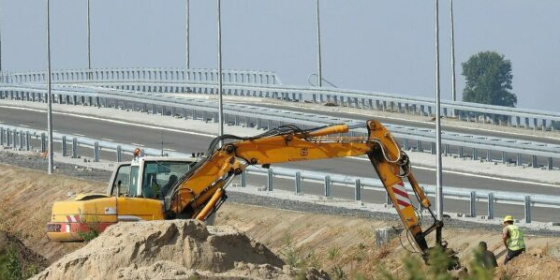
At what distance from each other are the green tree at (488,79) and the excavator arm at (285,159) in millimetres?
117739

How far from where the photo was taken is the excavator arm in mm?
26234

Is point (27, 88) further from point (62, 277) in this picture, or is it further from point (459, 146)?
point (62, 277)

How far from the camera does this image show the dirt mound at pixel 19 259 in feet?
86.6

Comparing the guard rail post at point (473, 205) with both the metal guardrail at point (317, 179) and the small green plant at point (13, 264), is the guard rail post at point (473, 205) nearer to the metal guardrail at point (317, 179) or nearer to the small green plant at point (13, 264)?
the metal guardrail at point (317, 179)

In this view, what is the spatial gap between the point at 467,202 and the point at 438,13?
221 inches

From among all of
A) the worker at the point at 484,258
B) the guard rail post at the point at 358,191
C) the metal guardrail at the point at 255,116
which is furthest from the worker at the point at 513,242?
the metal guardrail at the point at 255,116

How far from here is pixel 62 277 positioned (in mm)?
20422

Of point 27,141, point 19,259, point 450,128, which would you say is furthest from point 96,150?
point 19,259

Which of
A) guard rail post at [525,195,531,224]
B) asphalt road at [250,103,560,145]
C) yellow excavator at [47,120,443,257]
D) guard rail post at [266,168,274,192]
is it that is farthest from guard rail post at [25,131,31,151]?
yellow excavator at [47,120,443,257]

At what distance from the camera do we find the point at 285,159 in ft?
86.4

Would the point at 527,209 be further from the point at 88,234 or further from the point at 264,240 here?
the point at 88,234

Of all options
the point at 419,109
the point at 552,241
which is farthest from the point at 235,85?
the point at 552,241

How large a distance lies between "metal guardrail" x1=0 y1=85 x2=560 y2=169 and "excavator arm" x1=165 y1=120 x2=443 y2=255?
16213 millimetres

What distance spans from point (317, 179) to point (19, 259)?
16.5m
